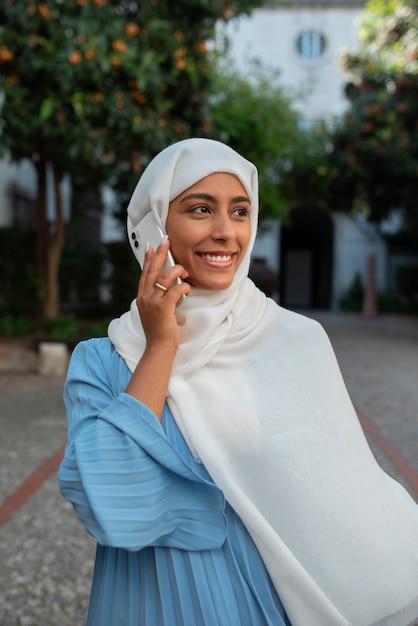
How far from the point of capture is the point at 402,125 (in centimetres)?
1204

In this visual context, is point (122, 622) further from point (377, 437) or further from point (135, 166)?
point (135, 166)

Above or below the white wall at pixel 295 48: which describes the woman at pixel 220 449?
below

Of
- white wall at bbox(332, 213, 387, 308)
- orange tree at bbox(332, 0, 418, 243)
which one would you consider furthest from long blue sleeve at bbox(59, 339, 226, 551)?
white wall at bbox(332, 213, 387, 308)

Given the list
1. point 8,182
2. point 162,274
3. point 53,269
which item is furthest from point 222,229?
point 8,182

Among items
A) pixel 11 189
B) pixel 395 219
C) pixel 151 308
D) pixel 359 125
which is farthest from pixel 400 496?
pixel 395 219

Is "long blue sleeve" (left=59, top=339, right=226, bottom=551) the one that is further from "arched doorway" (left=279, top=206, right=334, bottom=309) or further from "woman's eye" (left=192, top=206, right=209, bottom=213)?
"arched doorway" (left=279, top=206, right=334, bottom=309)

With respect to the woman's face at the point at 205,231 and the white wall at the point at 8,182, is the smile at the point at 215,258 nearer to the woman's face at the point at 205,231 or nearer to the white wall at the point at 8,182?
the woman's face at the point at 205,231

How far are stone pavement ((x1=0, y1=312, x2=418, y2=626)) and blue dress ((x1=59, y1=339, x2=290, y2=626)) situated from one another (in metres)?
1.39

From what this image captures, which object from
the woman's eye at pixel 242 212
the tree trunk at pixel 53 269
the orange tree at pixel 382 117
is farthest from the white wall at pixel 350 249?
the woman's eye at pixel 242 212

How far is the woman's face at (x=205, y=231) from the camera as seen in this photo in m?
1.36

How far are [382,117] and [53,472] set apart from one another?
37.1ft

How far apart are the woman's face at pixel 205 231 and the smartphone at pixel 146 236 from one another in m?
0.03

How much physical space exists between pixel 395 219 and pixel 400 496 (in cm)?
2438

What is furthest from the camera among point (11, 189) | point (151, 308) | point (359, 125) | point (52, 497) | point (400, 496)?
point (359, 125)
